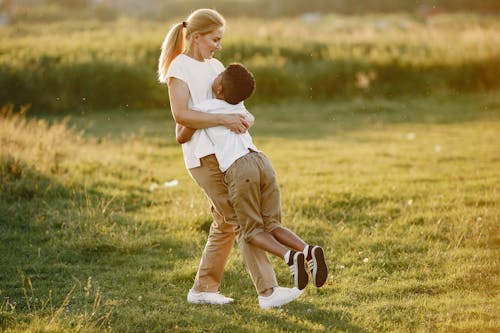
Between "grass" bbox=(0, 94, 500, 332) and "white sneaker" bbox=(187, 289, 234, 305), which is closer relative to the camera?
"grass" bbox=(0, 94, 500, 332)

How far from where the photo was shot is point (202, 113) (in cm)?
548

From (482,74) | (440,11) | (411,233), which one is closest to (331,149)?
(411,233)

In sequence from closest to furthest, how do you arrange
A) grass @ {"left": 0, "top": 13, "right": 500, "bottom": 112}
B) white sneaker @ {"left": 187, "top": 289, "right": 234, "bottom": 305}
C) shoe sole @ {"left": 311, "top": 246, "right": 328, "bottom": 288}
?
1. shoe sole @ {"left": 311, "top": 246, "right": 328, "bottom": 288}
2. white sneaker @ {"left": 187, "top": 289, "right": 234, "bottom": 305}
3. grass @ {"left": 0, "top": 13, "right": 500, "bottom": 112}

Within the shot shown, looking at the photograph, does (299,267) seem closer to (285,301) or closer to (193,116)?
(285,301)

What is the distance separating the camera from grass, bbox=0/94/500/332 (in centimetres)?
564

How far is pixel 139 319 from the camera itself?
556 centimetres

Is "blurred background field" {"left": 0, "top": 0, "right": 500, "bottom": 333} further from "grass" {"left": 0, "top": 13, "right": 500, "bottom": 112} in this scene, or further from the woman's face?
the woman's face

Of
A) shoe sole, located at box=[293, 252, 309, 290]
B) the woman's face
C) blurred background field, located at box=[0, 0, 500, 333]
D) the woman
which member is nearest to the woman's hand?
the woman

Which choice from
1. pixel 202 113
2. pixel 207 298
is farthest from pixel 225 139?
pixel 207 298

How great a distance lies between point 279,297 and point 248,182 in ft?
3.20

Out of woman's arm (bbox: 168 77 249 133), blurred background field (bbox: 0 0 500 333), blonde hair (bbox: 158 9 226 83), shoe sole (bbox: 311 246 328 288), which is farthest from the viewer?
blurred background field (bbox: 0 0 500 333)

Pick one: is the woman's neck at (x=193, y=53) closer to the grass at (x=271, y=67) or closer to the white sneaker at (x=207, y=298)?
the white sneaker at (x=207, y=298)

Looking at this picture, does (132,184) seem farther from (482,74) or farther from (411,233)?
(482,74)

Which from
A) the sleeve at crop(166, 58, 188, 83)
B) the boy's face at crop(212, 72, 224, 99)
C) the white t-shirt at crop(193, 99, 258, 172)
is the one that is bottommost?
the white t-shirt at crop(193, 99, 258, 172)
